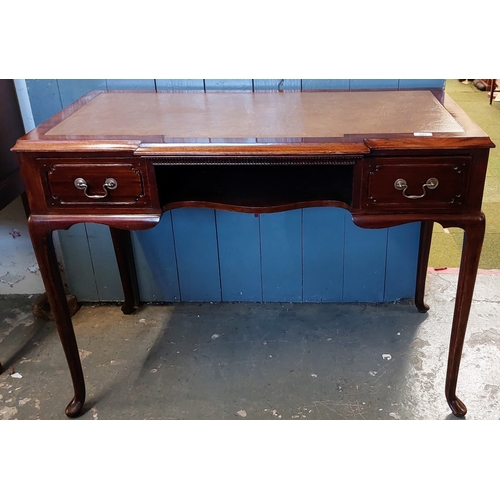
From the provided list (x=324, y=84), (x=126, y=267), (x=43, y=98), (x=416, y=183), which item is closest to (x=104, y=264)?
(x=126, y=267)

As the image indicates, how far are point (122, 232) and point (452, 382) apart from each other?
1.38m

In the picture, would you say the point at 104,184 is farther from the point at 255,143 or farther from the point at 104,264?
the point at 104,264

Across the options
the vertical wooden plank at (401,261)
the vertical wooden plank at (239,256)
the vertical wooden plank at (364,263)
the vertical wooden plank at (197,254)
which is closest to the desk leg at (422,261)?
the vertical wooden plank at (401,261)

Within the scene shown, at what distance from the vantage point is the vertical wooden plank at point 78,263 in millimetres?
2367

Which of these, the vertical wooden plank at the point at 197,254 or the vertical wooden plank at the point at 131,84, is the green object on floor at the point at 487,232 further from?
the vertical wooden plank at the point at 131,84

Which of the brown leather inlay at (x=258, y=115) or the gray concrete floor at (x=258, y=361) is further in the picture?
the gray concrete floor at (x=258, y=361)

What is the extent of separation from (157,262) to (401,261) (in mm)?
1045

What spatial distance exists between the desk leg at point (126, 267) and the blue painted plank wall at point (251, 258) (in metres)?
0.03

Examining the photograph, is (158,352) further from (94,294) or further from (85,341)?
(94,294)

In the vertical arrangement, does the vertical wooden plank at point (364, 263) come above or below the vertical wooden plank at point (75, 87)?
below

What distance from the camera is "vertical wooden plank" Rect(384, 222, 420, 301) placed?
226 cm

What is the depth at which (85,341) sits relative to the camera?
7.46 feet

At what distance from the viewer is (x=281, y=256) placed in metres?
2.34
